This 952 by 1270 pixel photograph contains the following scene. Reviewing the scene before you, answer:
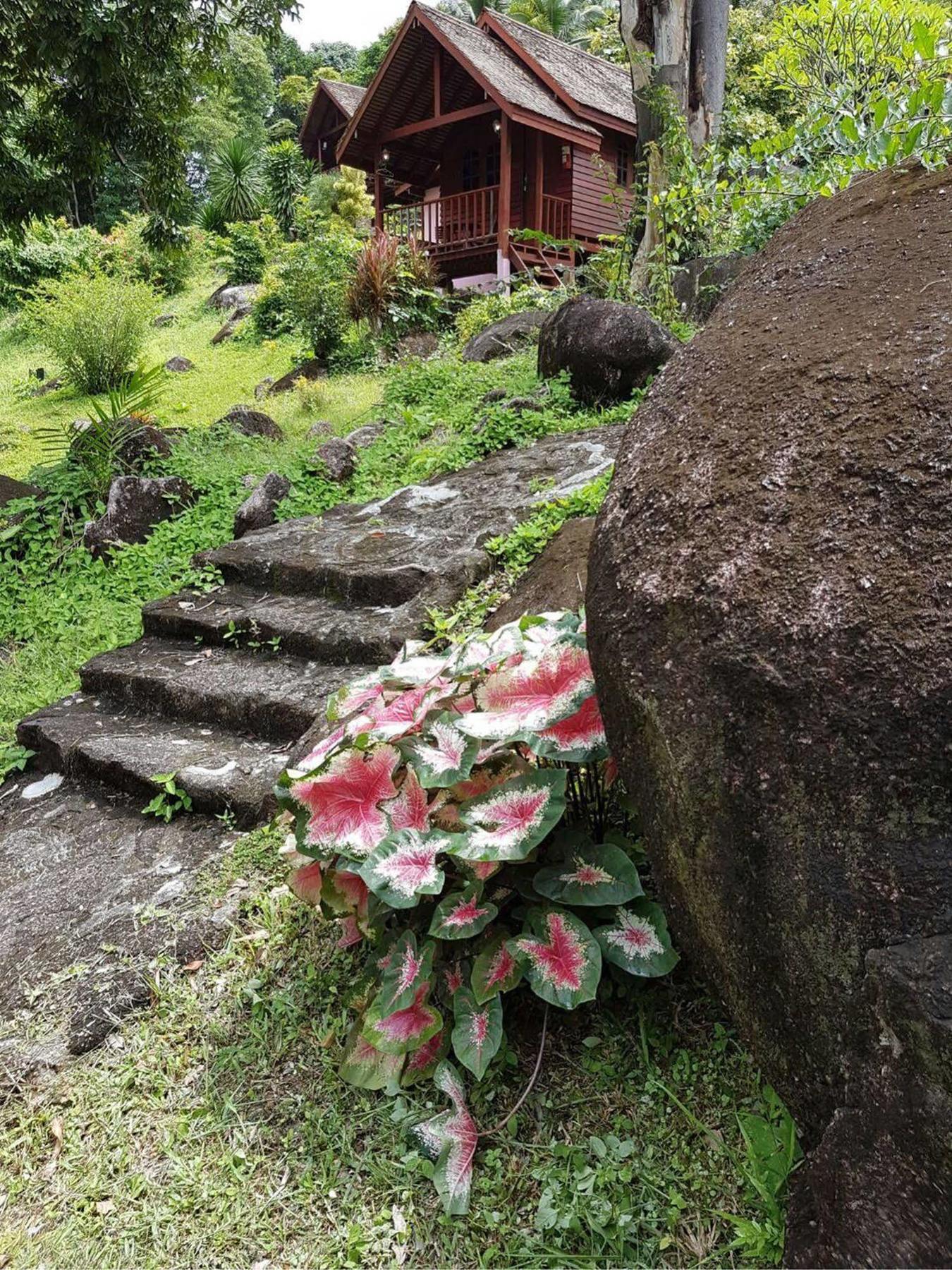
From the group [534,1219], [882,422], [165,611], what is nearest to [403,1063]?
[534,1219]

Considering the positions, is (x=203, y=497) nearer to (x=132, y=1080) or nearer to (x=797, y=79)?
(x=797, y=79)

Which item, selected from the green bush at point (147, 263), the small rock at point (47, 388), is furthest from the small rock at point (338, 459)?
the green bush at point (147, 263)

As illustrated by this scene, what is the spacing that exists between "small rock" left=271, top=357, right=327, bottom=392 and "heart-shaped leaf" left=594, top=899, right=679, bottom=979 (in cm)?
1020

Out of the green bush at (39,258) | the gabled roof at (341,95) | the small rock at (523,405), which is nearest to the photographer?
the small rock at (523,405)

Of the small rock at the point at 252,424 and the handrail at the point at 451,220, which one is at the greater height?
the handrail at the point at 451,220

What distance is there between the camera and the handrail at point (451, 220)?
1550 centimetres

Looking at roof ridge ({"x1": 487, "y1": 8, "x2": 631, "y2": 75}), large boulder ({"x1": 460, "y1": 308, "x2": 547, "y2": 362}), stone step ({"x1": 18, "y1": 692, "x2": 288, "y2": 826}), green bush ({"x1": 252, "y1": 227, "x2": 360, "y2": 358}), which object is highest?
roof ridge ({"x1": 487, "y1": 8, "x2": 631, "y2": 75})

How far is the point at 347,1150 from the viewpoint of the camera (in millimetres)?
1640

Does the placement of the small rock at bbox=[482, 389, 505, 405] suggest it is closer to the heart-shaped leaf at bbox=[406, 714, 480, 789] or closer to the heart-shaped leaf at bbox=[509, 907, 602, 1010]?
the heart-shaped leaf at bbox=[406, 714, 480, 789]

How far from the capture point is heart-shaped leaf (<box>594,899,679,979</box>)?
5.15 feet

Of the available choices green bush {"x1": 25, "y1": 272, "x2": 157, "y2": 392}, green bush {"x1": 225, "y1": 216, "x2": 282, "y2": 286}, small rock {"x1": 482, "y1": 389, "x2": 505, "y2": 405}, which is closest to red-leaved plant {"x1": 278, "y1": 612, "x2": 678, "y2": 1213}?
small rock {"x1": 482, "y1": 389, "x2": 505, "y2": 405}

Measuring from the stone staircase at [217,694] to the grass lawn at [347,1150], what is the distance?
357mm

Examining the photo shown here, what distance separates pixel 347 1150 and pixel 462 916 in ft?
1.61

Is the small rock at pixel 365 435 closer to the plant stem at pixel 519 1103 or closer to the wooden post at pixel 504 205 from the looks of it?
the plant stem at pixel 519 1103
